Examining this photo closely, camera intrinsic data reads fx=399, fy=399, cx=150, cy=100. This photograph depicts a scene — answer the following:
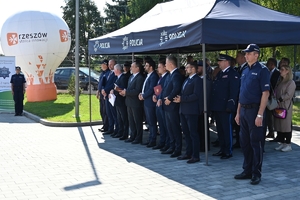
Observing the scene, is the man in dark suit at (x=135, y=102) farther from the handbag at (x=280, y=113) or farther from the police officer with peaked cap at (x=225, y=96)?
the handbag at (x=280, y=113)

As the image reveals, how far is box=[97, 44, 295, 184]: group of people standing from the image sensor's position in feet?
19.1

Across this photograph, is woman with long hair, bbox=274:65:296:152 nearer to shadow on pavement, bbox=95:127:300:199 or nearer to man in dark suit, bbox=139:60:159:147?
shadow on pavement, bbox=95:127:300:199

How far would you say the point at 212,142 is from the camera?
9.38m

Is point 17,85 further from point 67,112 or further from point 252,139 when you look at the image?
point 252,139

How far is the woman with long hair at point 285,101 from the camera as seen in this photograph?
8055 mm

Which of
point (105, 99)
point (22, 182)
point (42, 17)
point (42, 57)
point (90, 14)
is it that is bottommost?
point (22, 182)

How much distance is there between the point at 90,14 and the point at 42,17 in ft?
128

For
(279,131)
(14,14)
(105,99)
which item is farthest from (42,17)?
(279,131)

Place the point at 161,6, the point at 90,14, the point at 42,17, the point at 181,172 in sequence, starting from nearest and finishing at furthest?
1. the point at 181,172
2. the point at 161,6
3. the point at 42,17
4. the point at 90,14

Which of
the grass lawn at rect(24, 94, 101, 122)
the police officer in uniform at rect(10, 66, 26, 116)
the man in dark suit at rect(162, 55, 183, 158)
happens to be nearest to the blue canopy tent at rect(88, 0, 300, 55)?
the man in dark suit at rect(162, 55, 183, 158)

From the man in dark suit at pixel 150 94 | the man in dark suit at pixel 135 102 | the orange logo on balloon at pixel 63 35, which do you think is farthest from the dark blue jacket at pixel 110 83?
the orange logo on balloon at pixel 63 35

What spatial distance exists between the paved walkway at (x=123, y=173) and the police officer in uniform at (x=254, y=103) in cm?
54

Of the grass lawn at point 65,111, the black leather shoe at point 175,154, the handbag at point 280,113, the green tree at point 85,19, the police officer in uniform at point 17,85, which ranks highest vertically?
the green tree at point 85,19

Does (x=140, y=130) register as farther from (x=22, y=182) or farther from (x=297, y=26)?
(x=297, y=26)
